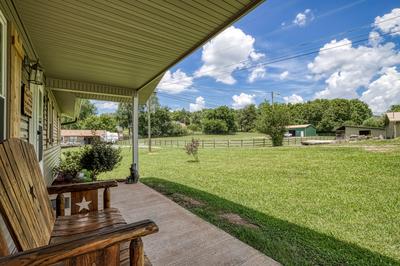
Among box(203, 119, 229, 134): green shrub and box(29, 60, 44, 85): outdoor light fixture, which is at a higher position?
box(203, 119, 229, 134): green shrub

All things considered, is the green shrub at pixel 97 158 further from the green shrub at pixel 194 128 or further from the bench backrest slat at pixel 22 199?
the green shrub at pixel 194 128

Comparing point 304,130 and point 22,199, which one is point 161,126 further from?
point 22,199

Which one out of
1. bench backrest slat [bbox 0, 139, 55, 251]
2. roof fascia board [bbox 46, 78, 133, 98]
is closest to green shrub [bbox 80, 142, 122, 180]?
roof fascia board [bbox 46, 78, 133, 98]

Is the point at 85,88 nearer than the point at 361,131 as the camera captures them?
Yes

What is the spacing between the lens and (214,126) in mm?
43375

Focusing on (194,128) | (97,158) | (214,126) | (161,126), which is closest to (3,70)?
(97,158)

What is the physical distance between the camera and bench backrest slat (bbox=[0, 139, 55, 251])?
112 centimetres

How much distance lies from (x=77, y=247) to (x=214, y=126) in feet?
140

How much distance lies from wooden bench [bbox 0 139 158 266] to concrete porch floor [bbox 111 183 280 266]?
2.19 ft

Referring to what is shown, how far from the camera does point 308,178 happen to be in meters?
6.62

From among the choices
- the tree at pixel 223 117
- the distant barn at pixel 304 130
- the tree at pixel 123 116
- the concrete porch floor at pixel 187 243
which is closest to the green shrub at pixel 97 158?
the concrete porch floor at pixel 187 243

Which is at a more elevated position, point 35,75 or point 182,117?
point 182,117

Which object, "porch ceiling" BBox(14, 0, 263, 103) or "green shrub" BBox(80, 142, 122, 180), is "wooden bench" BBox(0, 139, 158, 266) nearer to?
"porch ceiling" BBox(14, 0, 263, 103)

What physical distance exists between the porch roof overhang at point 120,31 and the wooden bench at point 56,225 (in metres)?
1.36
